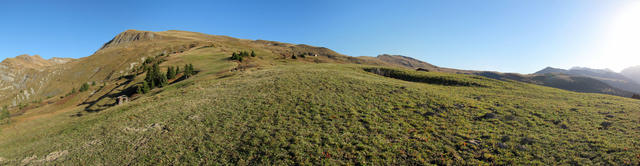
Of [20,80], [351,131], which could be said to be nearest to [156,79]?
[351,131]

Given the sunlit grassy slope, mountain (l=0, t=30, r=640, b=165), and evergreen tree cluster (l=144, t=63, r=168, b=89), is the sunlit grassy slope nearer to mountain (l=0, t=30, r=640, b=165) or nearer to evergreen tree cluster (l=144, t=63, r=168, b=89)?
mountain (l=0, t=30, r=640, b=165)

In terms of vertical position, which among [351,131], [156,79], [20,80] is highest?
[351,131]

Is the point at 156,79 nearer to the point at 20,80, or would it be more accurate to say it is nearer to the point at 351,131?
the point at 351,131

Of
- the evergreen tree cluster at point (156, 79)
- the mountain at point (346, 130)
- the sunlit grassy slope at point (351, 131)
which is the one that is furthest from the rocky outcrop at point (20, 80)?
the sunlit grassy slope at point (351, 131)

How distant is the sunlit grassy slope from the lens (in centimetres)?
1410

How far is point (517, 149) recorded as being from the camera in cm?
1435

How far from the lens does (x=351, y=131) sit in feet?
57.7

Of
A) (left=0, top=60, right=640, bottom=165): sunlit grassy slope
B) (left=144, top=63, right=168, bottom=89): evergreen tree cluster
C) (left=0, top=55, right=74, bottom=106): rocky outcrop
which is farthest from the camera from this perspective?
(left=0, top=55, right=74, bottom=106): rocky outcrop

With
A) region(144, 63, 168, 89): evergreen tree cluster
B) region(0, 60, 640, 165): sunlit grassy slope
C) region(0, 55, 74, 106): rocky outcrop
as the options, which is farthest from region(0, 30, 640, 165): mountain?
region(0, 55, 74, 106): rocky outcrop

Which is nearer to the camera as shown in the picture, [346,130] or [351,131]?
[351,131]

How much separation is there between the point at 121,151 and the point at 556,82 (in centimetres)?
29015

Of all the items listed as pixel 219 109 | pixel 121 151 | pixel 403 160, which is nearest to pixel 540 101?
pixel 403 160

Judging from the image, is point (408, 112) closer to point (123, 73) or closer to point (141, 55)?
point (123, 73)

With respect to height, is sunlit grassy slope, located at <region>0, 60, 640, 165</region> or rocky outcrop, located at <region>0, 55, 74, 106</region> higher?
sunlit grassy slope, located at <region>0, 60, 640, 165</region>
